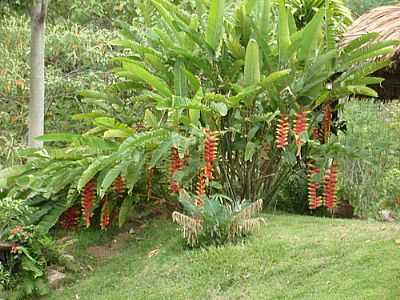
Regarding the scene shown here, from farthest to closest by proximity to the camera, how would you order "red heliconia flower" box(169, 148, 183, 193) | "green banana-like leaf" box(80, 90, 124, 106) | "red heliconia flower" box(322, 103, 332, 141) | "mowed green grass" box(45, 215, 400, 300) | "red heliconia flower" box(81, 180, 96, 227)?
"green banana-like leaf" box(80, 90, 124, 106)
"red heliconia flower" box(322, 103, 332, 141)
"red heliconia flower" box(81, 180, 96, 227)
"red heliconia flower" box(169, 148, 183, 193)
"mowed green grass" box(45, 215, 400, 300)

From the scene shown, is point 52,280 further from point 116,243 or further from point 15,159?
point 15,159

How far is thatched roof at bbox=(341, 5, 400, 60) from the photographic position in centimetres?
645

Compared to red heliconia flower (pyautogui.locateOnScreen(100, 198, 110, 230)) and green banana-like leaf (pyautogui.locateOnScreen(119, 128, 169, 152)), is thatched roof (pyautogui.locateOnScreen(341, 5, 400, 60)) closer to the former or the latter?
green banana-like leaf (pyautogui.locateOnScreen(119, 128, 169, 152))

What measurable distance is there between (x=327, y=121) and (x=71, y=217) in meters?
2.80

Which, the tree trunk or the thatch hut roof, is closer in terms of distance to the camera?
the thatch hut roof

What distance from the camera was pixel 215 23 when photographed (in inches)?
261

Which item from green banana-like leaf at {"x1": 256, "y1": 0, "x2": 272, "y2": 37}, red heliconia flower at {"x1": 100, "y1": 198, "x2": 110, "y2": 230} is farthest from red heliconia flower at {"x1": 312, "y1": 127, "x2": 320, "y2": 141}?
red heliconia flower at {"x1": 100, "y1": 198, "x2": 110, "y2": 230}

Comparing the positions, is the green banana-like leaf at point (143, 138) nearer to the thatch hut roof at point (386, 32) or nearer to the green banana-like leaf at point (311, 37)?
the green banana-like leaf at point (311, 37)

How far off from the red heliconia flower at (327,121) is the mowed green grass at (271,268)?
1.10 m

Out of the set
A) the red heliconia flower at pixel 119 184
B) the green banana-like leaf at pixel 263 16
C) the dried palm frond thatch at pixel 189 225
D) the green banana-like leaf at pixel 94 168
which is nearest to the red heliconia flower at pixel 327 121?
the green banana-like leaf at pixel 263 16

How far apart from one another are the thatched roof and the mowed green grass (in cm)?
171

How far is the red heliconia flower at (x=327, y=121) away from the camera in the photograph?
7324 millimetres

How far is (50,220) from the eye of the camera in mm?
6996

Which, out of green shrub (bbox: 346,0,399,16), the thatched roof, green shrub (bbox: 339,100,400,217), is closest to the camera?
the thatched roof
